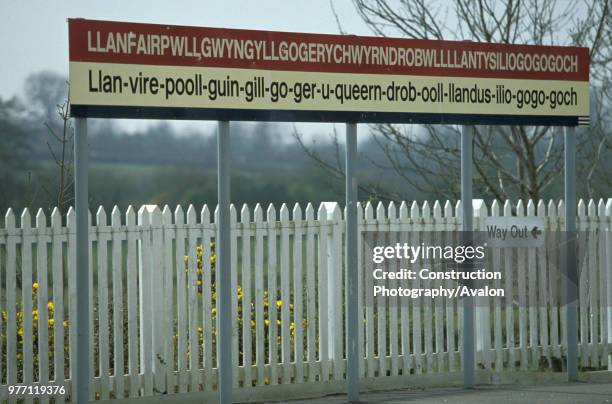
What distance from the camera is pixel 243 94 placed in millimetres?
6996

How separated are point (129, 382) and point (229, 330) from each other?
1120 mm

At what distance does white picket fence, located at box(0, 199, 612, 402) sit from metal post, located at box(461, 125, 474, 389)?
64 centimetres

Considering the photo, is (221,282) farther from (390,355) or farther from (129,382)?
(390,355)

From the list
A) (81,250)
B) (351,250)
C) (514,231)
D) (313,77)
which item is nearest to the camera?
(81,250)

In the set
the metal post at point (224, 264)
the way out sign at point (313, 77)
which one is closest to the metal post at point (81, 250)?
the way out sign at point (313, 77)

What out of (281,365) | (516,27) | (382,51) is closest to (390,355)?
(281,365)

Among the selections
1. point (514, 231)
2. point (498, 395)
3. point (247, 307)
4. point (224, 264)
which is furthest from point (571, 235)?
point (224, 264)

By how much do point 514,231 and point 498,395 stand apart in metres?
1.66

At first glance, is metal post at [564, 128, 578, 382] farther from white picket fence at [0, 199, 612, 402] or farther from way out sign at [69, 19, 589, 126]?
white picket fence at [0, 199, 612, 402]

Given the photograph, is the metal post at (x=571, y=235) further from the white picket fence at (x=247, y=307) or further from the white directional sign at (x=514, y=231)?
the white picket fence at (x=247, y=307)

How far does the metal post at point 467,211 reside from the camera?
8.12 m

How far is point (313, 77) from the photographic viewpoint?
7.23 meters

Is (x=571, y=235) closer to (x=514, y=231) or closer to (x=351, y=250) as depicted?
(x=514, y=231)

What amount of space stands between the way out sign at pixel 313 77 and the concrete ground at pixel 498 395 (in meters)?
2.21
